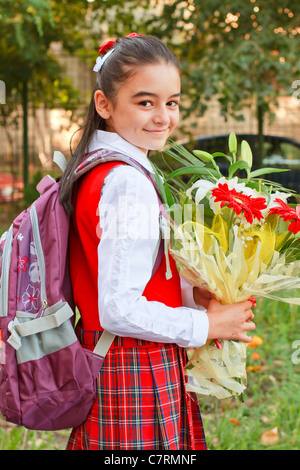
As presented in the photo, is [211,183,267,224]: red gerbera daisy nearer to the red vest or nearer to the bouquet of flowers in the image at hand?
the bouquet of flowers

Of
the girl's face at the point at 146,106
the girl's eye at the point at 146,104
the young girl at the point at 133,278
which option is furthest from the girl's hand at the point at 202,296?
the girl's eye at the point at 146,104

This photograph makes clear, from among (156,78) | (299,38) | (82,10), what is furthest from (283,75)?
(156,78)

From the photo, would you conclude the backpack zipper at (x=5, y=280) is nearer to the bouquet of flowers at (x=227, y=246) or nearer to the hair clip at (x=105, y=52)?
the bouquet of flowers at (x=227, y=246)

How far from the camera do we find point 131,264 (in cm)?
136

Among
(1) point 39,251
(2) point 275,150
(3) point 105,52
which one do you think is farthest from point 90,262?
(2) point 275,150

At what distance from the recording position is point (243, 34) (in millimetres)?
5324

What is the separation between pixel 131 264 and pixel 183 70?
4648 millimetres

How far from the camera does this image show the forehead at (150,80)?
150 cm

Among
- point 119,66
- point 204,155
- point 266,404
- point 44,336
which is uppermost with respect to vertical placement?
point 119,66

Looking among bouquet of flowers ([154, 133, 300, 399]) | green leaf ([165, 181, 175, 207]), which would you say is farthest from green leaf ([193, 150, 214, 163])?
green leaf ([165, 181, 175, 207])

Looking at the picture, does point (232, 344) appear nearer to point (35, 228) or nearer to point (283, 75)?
point (35, 228)

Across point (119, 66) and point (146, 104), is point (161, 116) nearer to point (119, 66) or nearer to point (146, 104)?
point (146, 104)

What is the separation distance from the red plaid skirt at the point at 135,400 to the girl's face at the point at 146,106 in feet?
1.84

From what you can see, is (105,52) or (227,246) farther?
(105,52)
